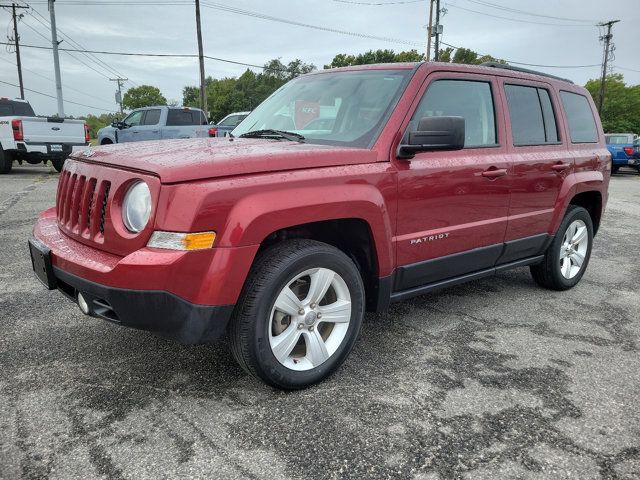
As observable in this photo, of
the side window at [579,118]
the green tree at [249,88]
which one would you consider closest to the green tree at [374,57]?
the green tree at [249,88]

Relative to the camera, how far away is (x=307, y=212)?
8.27 ft

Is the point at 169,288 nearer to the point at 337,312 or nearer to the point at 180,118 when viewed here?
the point at 337,312

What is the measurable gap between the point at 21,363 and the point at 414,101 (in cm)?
279

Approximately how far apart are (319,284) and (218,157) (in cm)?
Result: 83

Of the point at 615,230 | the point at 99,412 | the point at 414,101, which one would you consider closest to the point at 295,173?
the point at 414,101

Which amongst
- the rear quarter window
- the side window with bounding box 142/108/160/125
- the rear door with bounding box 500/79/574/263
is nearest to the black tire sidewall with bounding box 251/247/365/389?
the rear door with bounding box 500/79/574/263

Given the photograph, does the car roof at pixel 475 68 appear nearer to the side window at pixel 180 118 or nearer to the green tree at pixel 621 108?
the side window at pixel 180 118

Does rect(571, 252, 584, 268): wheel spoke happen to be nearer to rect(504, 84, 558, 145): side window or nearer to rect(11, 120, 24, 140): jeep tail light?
rect(504, 84, 558, 145): side window

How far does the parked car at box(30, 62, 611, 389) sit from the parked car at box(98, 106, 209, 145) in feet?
38.2

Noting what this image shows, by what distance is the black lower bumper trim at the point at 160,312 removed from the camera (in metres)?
2.24

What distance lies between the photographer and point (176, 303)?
2.25 metres

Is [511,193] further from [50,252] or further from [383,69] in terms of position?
[50,252]

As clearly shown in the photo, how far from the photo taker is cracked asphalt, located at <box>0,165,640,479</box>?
2.12 metres

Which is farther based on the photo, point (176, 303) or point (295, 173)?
point (295, 173)
